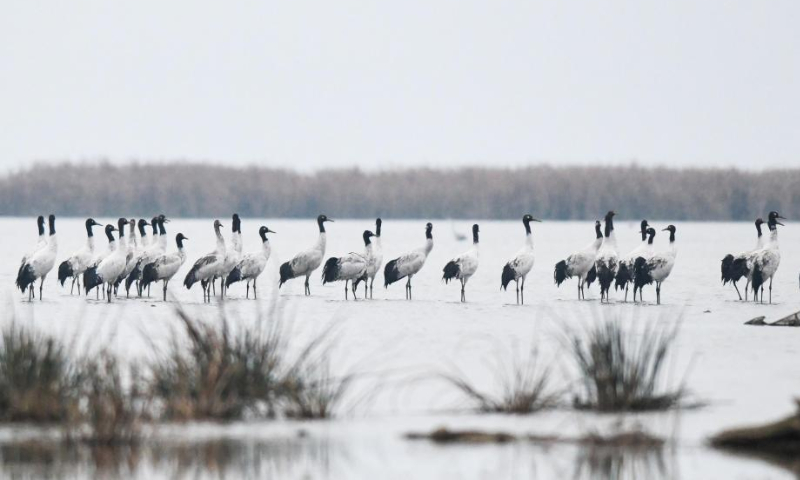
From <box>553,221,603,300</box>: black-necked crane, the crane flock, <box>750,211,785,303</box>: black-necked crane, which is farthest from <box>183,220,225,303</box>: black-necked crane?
<box>750,211,785,303</box>: black-necked crane

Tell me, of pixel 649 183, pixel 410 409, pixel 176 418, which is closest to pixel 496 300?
pixel 410 409

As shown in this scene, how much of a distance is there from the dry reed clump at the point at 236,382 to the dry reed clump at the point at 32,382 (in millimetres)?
590

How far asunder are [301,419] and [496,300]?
1249cm

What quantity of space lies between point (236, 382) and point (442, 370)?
10.5ft

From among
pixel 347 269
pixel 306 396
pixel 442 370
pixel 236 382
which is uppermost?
pixel 347 269

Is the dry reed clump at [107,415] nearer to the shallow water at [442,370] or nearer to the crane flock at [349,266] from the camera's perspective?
the shallow water at [442,370]

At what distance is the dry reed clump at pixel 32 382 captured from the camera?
841cm

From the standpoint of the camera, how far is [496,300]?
21.1 metres

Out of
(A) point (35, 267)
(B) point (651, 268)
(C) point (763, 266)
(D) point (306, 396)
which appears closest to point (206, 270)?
(A) point (35, 267)

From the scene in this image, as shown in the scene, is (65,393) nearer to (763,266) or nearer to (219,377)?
(219,377)

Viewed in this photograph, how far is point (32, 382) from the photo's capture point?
855 cm

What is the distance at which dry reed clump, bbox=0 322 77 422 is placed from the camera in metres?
8.41

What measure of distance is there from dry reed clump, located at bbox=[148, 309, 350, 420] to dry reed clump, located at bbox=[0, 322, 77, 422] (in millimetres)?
590

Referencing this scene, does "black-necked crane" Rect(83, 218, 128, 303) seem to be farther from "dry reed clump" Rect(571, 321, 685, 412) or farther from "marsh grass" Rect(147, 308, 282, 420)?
"dry reed clump" Rect(571, 321, 685, 412)
